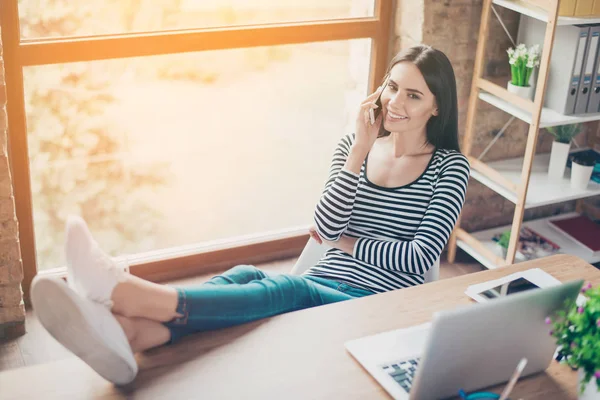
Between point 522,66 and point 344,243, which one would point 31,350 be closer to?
point 344,243

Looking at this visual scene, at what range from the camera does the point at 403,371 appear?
61.7 inches

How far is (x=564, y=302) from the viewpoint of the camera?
4.79 ft

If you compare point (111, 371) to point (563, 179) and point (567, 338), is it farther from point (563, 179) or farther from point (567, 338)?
point (563, 179)

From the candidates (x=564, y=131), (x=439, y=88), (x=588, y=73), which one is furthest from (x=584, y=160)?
(x=439, y=88)

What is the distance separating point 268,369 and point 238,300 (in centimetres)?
21

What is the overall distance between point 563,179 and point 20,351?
240 centimetres

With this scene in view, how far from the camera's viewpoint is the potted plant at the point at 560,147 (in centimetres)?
331

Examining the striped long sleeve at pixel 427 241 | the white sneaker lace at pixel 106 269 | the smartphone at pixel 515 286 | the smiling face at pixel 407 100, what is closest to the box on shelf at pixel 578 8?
the smiling face at pixel 407 100

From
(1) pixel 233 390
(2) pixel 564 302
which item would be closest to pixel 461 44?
(2) pixel 564 302

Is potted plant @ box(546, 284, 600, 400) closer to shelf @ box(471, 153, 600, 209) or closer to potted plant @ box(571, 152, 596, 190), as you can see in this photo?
shelf @ box(471, 153, 600, 209)

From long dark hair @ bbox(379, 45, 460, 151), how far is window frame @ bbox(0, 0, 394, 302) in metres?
0.98

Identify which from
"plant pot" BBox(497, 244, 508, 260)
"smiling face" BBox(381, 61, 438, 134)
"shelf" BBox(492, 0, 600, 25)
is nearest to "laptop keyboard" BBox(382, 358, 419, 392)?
"smiling face" BBox(381, 61, 438, 134)

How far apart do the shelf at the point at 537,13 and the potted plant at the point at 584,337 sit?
5.55 ft

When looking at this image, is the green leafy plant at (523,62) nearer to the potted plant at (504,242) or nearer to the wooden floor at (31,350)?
the potted plant at (504,242)
